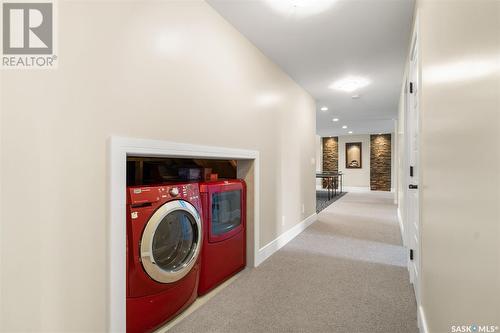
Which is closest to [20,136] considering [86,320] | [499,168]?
[86,320]

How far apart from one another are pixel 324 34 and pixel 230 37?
3.01 feet

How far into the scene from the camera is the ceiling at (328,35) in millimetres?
2062

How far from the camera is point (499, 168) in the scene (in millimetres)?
585

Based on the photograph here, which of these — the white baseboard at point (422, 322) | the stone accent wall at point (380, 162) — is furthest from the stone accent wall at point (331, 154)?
the white baseboard at point (422, 322)

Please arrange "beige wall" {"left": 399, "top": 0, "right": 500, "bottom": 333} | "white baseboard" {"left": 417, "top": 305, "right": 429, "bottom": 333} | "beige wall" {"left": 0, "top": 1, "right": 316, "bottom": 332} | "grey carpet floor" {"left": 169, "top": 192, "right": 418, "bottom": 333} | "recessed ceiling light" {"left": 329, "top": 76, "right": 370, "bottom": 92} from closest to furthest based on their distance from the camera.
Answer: "beige wall" {"left": 399, "top": 0, "right": 500, "bottom": 333} → "beige wall" {"left": 0, "top": 1, "right": 316, "bottom": 332} → "white baseboard" {"left": 417, "top": 305, "right": 429, "bottom": 333} → "grey carpet floor" {"left": 169, "top": 192, "right": 418, "bottom": 333} → "recessed ceiling light" {"left": 329, "top": 76, "right": 370, "bottom": 92}

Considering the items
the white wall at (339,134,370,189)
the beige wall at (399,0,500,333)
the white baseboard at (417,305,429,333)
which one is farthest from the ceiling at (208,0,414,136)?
the white wall at (339,134,370,189)

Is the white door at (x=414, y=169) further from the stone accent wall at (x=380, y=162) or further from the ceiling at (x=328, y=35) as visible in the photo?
the stone accent wall at (x=380, y=162)

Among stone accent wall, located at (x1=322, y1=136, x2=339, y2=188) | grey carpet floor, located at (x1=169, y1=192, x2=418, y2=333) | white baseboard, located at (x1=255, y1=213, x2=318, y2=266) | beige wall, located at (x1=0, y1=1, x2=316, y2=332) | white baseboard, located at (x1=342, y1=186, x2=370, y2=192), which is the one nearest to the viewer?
beige wall, located at (x1=0, y1=1, x2=316, y2=332)

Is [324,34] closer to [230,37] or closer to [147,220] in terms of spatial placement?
[230,37]

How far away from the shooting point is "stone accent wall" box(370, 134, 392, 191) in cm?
1061

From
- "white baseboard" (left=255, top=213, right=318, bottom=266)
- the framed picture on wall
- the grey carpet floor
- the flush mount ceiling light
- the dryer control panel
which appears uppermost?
the flush mount ceiling light

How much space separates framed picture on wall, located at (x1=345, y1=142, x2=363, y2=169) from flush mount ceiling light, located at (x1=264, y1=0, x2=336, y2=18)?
10116 millimetres

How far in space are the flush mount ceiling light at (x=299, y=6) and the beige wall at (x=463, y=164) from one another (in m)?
0.82

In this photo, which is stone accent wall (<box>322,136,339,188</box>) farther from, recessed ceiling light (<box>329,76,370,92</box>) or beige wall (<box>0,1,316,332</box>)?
beige wall (<box>0,1,316,332</box>)
